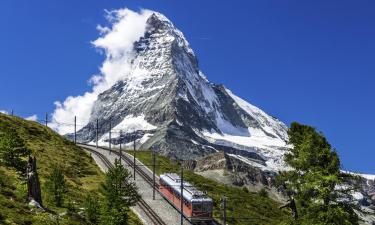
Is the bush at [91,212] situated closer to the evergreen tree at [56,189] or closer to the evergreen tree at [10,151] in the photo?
the evergreen tree at [56,189]

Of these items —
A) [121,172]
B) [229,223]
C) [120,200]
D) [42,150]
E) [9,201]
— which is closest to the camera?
[9,201]

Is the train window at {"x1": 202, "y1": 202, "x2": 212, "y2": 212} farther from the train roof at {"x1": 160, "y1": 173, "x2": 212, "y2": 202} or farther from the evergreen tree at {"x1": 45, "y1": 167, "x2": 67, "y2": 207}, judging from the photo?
the evergreen tree at {"x1": 45, "y1": 167, "x2": 67, "y2": 207}

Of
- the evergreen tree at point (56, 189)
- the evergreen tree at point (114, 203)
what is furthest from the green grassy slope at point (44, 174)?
the evergreen tree at point (114, 203)

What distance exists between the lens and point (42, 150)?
96.5m

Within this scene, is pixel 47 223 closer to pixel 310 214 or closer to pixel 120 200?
pixel 120 200

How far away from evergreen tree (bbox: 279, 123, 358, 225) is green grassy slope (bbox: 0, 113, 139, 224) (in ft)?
62.1

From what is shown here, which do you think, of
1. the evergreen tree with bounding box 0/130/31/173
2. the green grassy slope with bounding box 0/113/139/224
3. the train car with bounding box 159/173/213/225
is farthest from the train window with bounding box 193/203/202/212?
the evergreen tree with bounding box 0/130/31/173

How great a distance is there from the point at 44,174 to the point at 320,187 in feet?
147

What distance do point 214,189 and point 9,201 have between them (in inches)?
2846

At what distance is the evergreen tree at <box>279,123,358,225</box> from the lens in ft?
130

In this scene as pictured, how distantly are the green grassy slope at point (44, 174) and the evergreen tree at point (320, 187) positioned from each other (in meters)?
18.9

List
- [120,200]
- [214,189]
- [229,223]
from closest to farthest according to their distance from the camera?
[120,200] < [229,223] < [214,189]

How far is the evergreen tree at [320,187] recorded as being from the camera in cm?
3953

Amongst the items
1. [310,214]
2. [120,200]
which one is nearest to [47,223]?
[120,200]
